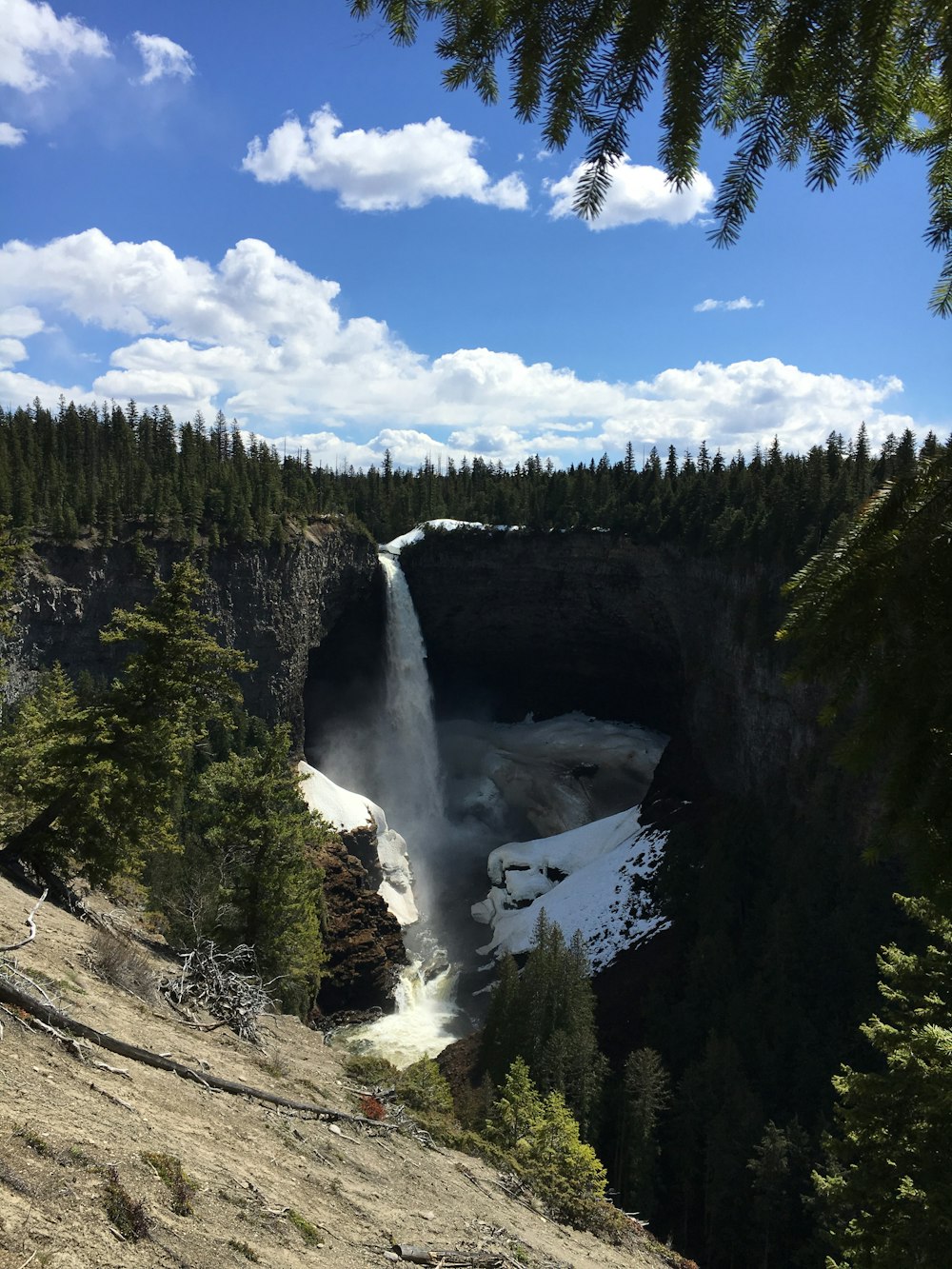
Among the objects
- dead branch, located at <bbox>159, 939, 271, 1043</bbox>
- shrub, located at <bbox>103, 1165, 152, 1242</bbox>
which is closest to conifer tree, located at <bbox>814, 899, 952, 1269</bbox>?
shrub, located at <bbox>103, 1165, 152, 1242</bbox>

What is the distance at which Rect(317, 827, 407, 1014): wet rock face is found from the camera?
137 ft

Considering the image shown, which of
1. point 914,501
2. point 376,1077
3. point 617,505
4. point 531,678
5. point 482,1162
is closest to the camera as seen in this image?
point 914,501

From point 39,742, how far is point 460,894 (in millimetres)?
40762

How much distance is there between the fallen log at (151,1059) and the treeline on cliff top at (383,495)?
36.5m

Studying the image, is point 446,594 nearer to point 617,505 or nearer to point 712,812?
point 617,505

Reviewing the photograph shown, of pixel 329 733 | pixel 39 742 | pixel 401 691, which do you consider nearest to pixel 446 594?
pixel 401 691

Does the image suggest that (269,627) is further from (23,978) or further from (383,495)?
(23,978)

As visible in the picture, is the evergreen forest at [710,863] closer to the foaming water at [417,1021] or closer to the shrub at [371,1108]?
the shrub at [371,1108]

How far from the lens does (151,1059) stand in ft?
31.6

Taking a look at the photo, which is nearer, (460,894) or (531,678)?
(460,894)

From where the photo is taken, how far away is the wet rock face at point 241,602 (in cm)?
4550

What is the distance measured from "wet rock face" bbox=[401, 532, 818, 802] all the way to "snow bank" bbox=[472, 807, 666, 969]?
702 cm

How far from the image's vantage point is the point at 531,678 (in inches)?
2904

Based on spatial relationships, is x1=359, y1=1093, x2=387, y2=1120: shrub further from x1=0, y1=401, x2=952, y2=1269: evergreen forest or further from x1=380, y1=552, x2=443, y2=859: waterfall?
x1=380, y1=552, x2=443, y2=859: waterfall
